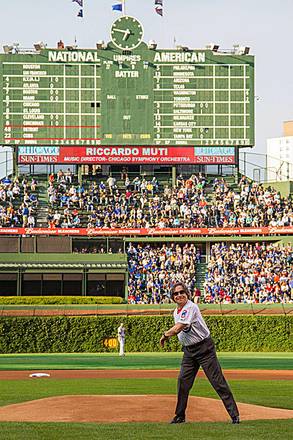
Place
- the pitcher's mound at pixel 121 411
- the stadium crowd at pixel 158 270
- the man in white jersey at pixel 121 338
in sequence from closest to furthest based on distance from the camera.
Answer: the pitcher's mound at pixel 121 411, the man in white jersey at pixel 121 338, the stadium crowd at pixel 158 270

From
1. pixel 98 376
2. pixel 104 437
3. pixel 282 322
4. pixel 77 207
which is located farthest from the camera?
pixel 77 207

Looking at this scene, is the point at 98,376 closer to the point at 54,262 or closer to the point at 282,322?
the point at 282,322

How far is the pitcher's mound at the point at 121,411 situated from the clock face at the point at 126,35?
44415mm

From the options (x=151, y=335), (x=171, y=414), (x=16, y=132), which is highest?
(x=16, y=132)

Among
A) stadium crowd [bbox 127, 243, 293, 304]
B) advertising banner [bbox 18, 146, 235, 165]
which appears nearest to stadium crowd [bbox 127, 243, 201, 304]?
stadium crowd [bbox 127, 243, 293, 304]

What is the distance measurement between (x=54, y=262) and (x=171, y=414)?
43.6 metres

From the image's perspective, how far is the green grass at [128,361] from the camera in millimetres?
31766

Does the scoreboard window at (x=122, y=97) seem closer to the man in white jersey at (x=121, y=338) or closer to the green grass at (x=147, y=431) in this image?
the man in white jersey at (x=121, y=338)

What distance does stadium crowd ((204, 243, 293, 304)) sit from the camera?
164ft

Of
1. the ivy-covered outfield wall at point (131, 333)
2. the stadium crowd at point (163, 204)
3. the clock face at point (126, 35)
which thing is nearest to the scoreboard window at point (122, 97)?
the clock face at point (126, 35)

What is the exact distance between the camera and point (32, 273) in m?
56.3

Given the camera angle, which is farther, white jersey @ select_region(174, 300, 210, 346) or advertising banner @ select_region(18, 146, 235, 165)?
A: advertising banner @ select_region(18, 146, 235, 165)

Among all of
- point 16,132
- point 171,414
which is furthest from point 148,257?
point 171,414

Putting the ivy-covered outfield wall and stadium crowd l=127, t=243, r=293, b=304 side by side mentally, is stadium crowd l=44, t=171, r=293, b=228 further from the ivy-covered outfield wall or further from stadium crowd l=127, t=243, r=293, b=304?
the ivy-covered outfield wall
